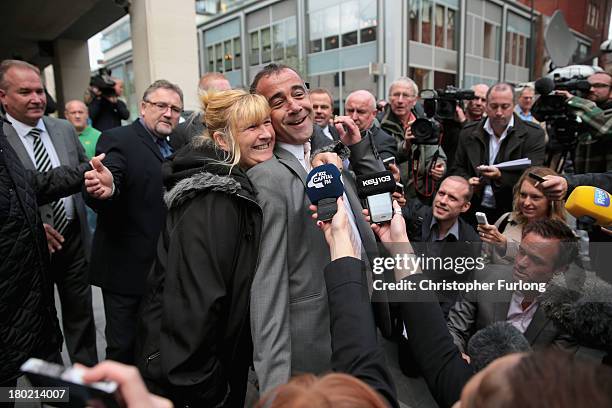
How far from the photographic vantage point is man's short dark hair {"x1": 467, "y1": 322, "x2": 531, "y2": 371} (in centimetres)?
140

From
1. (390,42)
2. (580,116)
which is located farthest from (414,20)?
(580,116)

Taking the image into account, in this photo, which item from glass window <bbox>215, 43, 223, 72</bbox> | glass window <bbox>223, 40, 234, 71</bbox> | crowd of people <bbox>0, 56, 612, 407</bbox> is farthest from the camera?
glass window <bbox>215, 43, 223, 72</bbox>

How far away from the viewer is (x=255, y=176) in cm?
143

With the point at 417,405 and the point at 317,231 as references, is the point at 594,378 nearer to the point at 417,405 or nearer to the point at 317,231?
the point at 317,231

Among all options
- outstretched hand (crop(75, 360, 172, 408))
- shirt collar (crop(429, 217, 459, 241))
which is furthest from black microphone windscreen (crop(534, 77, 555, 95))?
outstretched hand (crop(75, 360, 172, 408))

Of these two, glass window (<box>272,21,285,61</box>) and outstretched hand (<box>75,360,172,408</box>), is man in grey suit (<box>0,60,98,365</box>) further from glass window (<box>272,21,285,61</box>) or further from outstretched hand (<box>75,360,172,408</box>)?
glass window (<box>272,21,285,61</box>)

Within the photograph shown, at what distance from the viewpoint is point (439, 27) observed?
18.6 meters

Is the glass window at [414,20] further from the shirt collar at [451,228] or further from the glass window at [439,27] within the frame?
the shirt collar at [451,228]

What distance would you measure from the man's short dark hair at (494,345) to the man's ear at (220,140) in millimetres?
1137

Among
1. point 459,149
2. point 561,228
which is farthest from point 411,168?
point 561,228

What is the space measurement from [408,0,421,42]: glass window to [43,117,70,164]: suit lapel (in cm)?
1759

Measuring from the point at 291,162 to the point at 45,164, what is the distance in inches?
75.6

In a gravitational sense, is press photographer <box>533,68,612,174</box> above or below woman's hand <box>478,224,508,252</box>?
above

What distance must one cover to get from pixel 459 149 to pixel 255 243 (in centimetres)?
268
